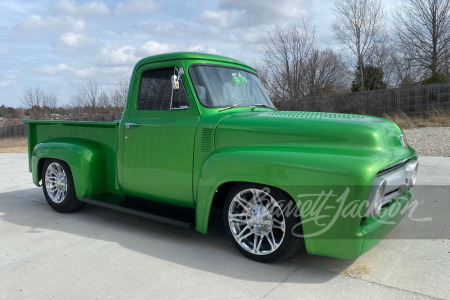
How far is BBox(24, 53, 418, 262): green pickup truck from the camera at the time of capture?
307cm

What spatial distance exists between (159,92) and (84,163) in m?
1.40

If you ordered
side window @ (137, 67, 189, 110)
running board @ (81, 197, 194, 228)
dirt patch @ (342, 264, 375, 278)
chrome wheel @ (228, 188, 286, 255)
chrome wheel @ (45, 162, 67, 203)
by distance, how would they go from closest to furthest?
dirt patch @ (342, 264, 375, 278) < chrome wheel @ (228, 188, 286, 255) < running board @ (81, 197, 194, 228) < side window @ (137, 67, 189, 110) < chrome wheel @ (45, 162, 67, 203)

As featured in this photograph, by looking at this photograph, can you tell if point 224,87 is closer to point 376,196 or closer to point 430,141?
point 376,196

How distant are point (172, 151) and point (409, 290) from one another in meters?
2.55

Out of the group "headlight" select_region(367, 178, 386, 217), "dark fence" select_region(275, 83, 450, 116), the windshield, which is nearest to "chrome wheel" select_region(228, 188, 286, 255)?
"headlight" select_region(367, 178, 386, 217)

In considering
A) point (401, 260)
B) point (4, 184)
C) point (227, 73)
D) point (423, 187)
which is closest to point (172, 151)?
point (227, 73)

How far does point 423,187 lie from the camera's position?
6.39 m

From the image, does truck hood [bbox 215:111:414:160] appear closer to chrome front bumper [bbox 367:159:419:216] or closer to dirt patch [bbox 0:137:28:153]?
chrome front bumper [bbox 367:159:419:216]

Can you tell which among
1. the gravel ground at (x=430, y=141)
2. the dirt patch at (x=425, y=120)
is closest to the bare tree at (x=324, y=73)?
the dirt patch at (x=425, y=120)

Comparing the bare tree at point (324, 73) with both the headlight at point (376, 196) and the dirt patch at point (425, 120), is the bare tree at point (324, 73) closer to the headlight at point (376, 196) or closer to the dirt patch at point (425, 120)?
the dirt patch at point (425, 120)

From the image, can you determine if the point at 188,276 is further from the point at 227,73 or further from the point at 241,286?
the point at 227,73

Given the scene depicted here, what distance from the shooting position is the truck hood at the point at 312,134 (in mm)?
3279

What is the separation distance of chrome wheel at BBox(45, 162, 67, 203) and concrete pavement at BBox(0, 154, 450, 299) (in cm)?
43

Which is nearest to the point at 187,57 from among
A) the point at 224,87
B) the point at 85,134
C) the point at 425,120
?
the point at 224,87
